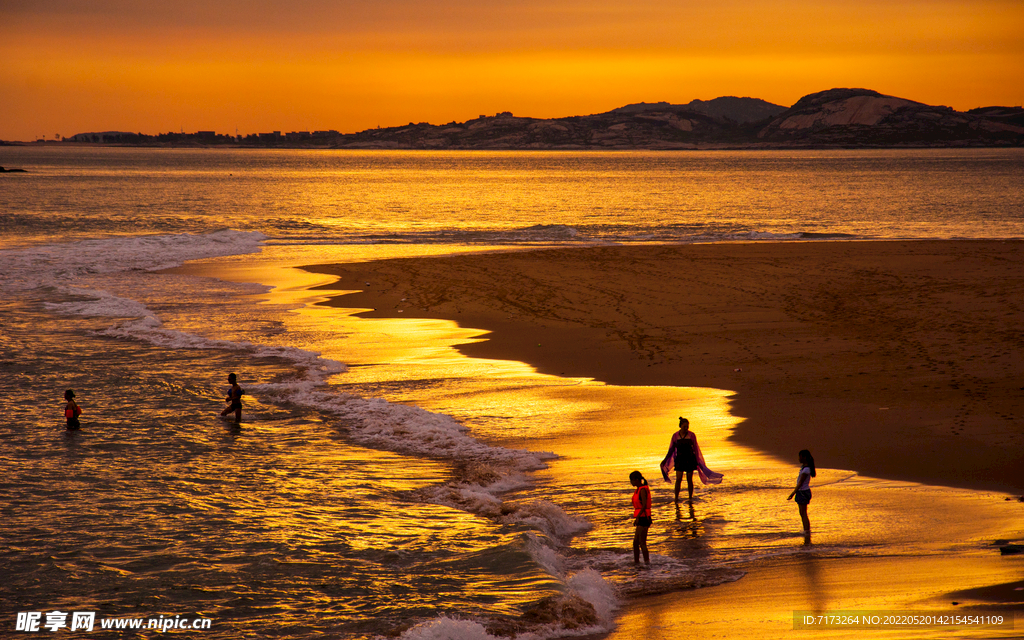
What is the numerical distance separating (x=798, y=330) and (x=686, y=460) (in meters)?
10.6

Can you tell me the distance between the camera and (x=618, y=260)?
34500 mm

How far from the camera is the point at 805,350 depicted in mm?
18891

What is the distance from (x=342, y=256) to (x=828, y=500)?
1280 inches

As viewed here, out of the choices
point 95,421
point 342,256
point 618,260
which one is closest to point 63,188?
point 342,256

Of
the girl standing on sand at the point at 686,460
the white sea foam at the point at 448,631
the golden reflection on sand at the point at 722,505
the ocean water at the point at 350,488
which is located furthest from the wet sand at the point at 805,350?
the girl standing on sand at the point at 686,460

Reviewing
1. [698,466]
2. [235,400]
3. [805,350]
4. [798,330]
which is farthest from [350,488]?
[798,330]

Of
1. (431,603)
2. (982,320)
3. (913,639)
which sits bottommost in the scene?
(431,603)

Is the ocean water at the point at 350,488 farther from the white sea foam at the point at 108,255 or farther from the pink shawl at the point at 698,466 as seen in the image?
the white sea foam at the point at 108,255

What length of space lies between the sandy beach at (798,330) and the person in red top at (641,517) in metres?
4.59

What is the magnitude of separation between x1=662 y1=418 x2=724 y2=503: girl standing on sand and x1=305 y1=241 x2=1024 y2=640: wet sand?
6.65 feet

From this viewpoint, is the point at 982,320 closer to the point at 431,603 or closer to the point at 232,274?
the point at 431,603

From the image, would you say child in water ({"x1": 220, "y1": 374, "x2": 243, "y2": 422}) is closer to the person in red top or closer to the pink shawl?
the pink shawl

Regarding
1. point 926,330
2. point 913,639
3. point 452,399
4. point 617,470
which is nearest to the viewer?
point 913,639

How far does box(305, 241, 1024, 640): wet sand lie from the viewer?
27.7ft
